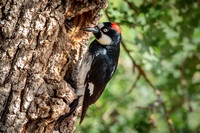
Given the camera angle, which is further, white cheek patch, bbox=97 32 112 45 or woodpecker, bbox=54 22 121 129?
white cheek patch, bbox=97 32 112 45

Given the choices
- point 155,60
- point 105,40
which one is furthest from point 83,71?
point 155,60

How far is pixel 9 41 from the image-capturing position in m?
1.87

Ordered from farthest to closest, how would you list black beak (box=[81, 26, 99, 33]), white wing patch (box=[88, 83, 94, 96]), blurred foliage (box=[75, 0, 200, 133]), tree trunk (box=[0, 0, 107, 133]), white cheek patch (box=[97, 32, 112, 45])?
blurred foliage (box=[75, 0, 200, 133]) → white cheek patch (box=[97, 32, 112, 45]) → white wing patch (box=[88, 83, 94, 96]) → black beak (box=[81, 26, 99, 33]) → tree trunk (box=[0, 0, 107, 133])

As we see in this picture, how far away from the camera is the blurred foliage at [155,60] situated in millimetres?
3479

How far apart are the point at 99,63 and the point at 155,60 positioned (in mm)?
1219

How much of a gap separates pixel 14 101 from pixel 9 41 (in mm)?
457

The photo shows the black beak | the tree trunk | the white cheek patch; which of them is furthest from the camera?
the white cheek patch

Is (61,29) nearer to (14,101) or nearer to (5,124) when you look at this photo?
(14,101)

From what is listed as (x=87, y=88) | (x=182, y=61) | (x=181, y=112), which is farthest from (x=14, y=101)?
(x=181, y=112)

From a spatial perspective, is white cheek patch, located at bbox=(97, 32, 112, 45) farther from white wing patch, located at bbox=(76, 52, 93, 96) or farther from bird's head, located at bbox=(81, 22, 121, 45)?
white wing patch, located at bbox=(76, 52, 93, 96)

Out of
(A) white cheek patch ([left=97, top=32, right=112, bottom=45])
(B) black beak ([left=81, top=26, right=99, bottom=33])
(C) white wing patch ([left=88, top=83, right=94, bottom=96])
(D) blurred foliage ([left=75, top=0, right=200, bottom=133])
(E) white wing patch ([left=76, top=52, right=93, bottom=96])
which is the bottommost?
(D) blurred foliage ([left=75, top=0, right=200, bottom=133])

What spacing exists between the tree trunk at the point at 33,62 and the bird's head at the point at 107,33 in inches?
19.1

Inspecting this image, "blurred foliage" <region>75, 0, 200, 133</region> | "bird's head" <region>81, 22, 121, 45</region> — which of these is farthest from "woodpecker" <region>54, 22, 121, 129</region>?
"blurred foliage" <region>75, 0, 200, 133</region>

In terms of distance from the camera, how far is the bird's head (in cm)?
270
